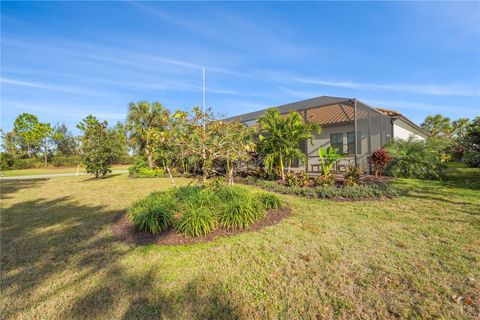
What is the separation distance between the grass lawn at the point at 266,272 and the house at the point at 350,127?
6075 millimetres

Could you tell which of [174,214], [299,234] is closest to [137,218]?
[174,214]

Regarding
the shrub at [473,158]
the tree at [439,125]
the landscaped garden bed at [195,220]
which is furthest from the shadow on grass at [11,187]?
the tree at [439,125]

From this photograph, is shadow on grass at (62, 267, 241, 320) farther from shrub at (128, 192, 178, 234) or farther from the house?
the house

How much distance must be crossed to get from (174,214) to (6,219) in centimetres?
536

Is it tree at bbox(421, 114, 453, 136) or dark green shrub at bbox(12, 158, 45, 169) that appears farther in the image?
tree at bbox(421, 114, 453, 136)

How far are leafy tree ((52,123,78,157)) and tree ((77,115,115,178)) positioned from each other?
3258cm

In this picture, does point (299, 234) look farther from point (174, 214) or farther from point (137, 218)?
point (137, 218)

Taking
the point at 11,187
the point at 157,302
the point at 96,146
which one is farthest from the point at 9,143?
the point at 157,302

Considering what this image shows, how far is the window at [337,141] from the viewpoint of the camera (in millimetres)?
14219

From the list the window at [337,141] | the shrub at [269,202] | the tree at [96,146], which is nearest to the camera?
the shrub at [269,202]

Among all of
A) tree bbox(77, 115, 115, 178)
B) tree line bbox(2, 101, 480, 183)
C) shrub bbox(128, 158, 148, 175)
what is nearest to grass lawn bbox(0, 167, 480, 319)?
tree line bbox(2, 101, 480, 183)

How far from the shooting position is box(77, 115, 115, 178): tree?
45.9 feet

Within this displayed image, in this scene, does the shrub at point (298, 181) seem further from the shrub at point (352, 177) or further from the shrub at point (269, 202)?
the shrub at point (269, 202)

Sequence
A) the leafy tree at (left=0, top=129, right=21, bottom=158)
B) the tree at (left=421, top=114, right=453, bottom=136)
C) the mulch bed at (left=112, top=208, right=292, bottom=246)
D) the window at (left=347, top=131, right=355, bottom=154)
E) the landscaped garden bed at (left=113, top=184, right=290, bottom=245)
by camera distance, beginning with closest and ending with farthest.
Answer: the mulch bed at (left=112, top=208, right=292, bottom=246)
the landscaped garden bed at (left=113, top=184, right=290, bottom=245)
the window at (left=347, top=131, right=355, bottom=154)
the tree at (left=421, top=114, right=453, bottom=136)
the leafy tree at (left=0, top=129, right=21, bottom=158)
